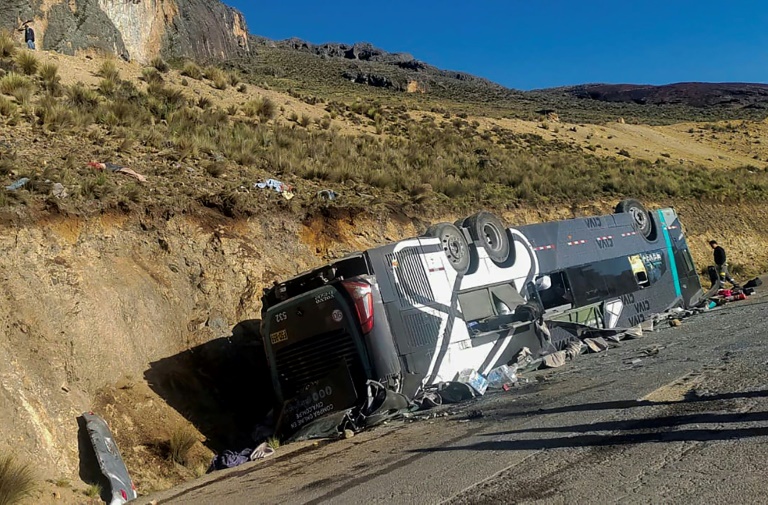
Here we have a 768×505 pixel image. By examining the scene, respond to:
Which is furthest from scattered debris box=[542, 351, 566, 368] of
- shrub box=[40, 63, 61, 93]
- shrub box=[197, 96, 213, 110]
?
shrub box=[197, 96, 213, 110]

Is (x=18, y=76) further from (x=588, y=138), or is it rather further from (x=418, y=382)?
(x=588, y=138)

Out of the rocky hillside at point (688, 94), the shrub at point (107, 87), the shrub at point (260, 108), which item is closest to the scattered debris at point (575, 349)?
the shrub at point (107, 87)

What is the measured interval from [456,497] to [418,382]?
3.93m

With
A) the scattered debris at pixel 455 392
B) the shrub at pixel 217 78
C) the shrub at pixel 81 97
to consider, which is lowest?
the scattered debris at pixel 455 392

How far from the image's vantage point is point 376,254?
9305mm

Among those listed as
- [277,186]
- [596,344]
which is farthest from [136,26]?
[596,344]

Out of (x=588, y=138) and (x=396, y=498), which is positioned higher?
(x=588, y=138)

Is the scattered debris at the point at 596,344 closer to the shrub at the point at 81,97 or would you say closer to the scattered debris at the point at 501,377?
the scattered debris at the point at 501,377

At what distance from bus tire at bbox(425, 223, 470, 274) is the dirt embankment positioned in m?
4.11

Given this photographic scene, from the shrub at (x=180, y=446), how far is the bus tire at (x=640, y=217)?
453 inches

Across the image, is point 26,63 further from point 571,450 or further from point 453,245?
point 571,450

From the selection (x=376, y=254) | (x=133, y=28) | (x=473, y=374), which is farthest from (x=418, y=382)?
(x=133, y=28)

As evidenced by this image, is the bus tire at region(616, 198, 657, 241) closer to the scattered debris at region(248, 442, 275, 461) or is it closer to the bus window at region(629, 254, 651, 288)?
the bus window at region(629, 254, 651, 288)

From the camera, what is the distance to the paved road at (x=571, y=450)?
4.99m
